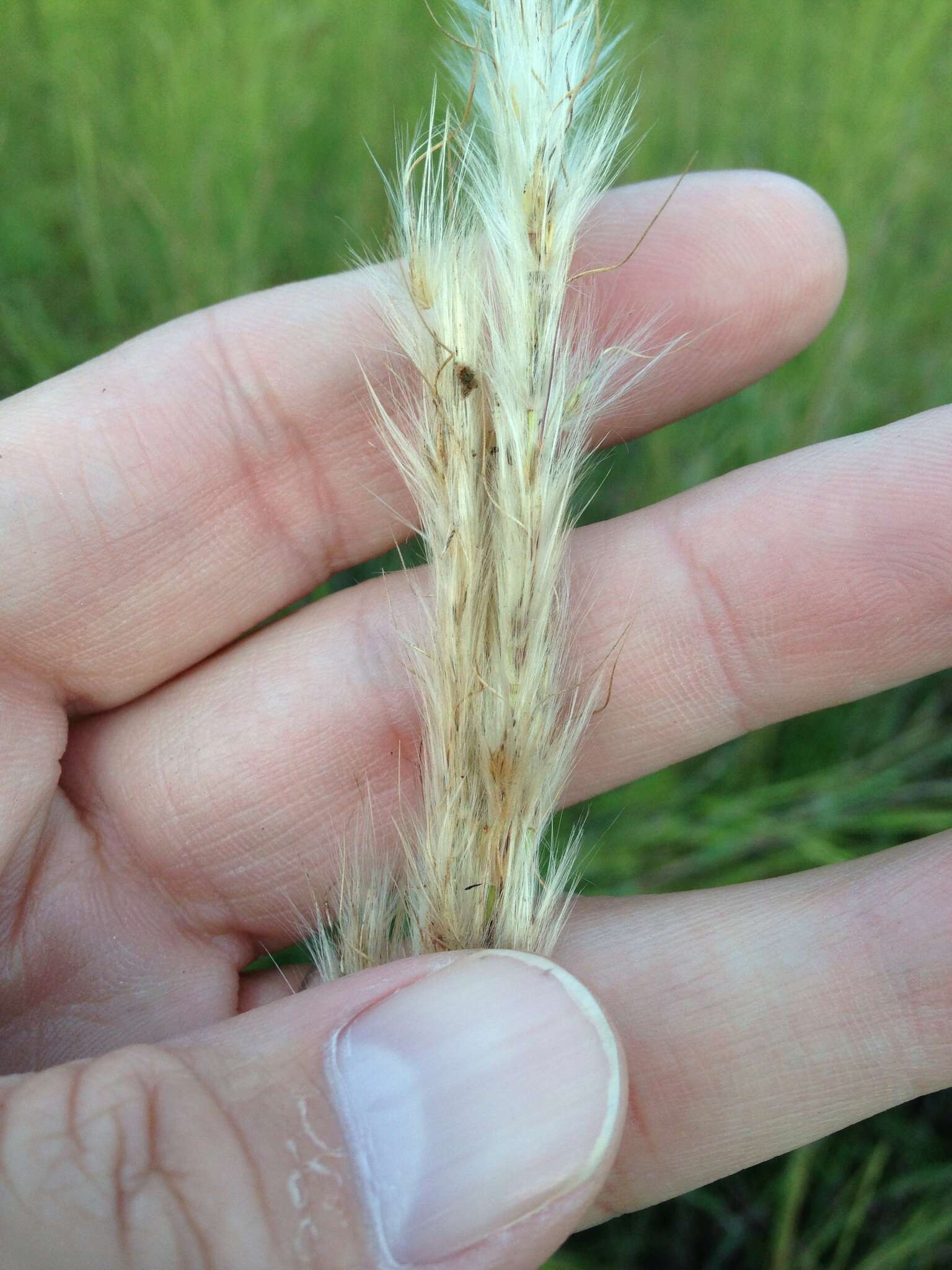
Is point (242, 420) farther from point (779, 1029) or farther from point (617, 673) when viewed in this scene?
point (779, 1029)

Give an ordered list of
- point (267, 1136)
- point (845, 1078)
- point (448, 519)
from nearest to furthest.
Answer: point (267, 1136) → point (448, 519) → point (845, 1078)

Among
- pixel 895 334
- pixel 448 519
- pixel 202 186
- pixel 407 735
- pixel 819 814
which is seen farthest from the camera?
pixel 895 334

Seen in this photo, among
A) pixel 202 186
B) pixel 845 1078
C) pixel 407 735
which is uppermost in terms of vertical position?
pixel 202 186

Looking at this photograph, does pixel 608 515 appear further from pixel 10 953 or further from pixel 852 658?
pixel 10 953

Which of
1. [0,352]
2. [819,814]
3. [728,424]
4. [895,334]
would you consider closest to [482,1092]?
[819,814]

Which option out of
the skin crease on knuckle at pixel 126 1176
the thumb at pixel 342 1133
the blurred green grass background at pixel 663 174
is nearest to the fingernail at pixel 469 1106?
the thumb at pixel 342 1133

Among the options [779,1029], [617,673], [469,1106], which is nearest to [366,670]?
[617,673]

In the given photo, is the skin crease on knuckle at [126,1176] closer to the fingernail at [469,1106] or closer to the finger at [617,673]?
the fingernail at [469,1106]

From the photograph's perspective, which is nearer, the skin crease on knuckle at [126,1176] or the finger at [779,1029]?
the skin crease on knuckle at [126,1176]
